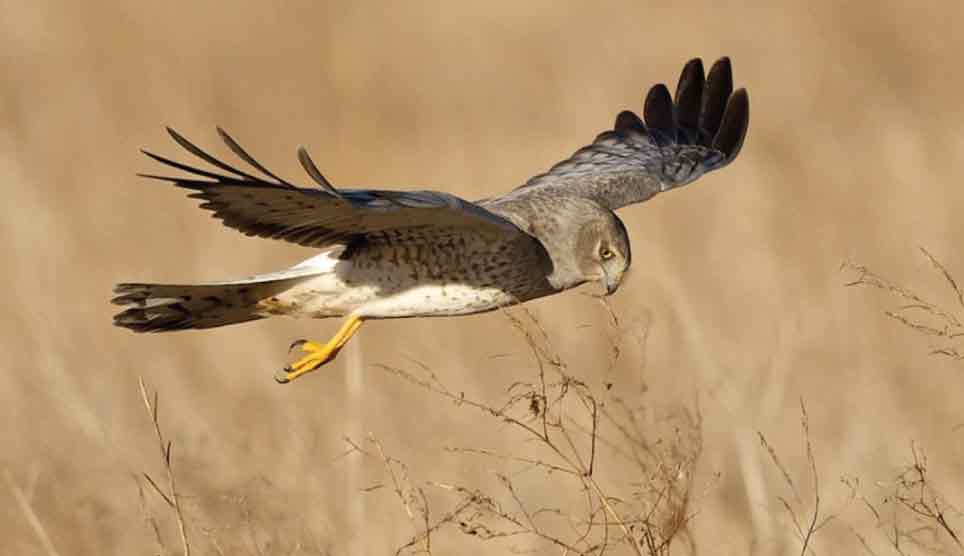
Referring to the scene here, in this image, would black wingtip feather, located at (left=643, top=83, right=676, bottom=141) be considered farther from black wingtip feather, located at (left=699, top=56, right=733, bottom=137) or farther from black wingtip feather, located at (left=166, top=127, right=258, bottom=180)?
black wingtip feather, located at (left=166, top=127, right=258, bottom=180)

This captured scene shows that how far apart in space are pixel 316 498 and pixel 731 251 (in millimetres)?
3856

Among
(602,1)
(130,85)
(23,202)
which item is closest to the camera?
(23,202)

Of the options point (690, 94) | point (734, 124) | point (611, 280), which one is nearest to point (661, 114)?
point (690, 94)

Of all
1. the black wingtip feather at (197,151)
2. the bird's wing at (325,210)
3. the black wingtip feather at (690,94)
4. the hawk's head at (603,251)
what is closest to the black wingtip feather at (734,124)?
the black wingtip feather at (690,94)

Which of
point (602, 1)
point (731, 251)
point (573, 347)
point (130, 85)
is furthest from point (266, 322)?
point (602, 1)

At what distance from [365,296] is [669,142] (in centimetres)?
209

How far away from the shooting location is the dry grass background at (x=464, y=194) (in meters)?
6.49

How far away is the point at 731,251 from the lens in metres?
9.59

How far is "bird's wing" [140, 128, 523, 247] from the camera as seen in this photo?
5.55 metres

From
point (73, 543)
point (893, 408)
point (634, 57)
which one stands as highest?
point (634, 57)

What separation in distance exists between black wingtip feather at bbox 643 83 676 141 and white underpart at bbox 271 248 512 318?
2038mm

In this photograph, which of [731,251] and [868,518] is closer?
[868,518]

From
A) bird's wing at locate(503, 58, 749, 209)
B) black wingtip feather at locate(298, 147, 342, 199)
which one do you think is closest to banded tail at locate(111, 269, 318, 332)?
black wingtip feather at locate(298, 147, 342, 199)

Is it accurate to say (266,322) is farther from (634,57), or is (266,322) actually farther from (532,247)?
(634,57)
